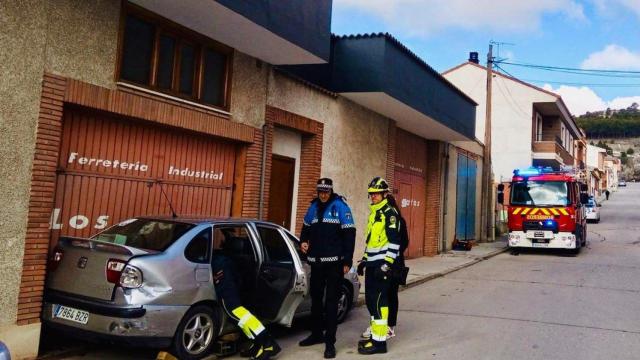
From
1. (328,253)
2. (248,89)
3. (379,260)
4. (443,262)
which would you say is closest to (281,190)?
(248,89)

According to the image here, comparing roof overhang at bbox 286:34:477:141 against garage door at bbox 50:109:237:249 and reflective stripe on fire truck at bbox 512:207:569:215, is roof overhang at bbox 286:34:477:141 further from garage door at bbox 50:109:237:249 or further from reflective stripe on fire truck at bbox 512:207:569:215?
reflective stripe on fire truck at bbox 512:207:569:215

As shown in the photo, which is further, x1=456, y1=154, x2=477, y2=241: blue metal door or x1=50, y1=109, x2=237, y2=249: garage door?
x1=456, y1=154, x2=477, y2=241: blue metal door

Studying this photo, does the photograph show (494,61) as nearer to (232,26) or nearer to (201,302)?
(232,26)

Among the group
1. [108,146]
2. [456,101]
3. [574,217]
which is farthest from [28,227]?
[574,217]

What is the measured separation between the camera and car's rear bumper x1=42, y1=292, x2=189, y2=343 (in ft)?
15.3

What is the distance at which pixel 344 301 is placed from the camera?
7.36 m

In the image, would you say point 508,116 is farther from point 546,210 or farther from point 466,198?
point 546,210

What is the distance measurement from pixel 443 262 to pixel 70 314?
39.8ft

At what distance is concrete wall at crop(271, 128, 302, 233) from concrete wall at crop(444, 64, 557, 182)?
22931 millimetres

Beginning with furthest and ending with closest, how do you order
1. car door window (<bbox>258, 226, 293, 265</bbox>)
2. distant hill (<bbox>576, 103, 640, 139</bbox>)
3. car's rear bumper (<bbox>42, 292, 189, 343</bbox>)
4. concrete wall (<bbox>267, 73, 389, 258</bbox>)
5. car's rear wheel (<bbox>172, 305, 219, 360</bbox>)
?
distant hill (<bbox>576, 103, 640, 139</bbox>) → concrete wall (<bbox>267, 73, 389, 258</bbox>) → car door window (<bbox>258, 226, 293, 265</bbox>) → car's rear wheel (<bbox>172, 305, 219, 360</bbox>) → car's rear bumper (<bbox>42, 292, 189, 343</bbox>)

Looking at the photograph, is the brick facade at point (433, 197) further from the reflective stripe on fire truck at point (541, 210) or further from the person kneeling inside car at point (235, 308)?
the person kneeling inside car at point (235, 308)

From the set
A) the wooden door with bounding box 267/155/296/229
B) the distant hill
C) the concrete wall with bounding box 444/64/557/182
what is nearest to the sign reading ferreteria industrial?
the wooden door with bounding box 267/155/296/229

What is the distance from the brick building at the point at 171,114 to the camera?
17.7 ft

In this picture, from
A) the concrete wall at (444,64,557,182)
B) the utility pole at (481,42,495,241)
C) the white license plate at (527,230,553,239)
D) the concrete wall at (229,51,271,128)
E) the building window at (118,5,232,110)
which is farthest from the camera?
the concrete wall at (444,64,557,182)
